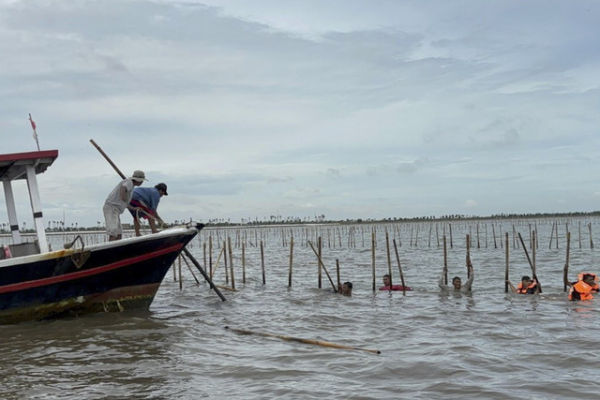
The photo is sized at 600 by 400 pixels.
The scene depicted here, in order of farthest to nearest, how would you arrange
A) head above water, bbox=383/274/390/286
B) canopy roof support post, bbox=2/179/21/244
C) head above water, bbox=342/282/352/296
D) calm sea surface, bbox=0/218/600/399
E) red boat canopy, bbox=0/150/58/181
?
head above water, bbox=383/274/390/286, head above water, bbox=342/282/352/296, canopy roof support post, bbox=2/179/21/244, red boat canopy, bbox=0/150/58/181, calm sea surface, bbox=0/218/600/399

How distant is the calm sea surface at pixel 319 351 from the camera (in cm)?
693

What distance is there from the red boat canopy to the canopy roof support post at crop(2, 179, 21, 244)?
0.23 meters

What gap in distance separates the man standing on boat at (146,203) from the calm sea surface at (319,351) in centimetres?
183

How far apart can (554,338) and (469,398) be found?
376cm

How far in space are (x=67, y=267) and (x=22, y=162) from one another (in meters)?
1.92

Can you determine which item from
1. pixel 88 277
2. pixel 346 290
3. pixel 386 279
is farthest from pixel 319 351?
pixel 386 279

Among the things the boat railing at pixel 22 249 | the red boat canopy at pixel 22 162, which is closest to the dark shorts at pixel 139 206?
the red boat canopy at pixel 22 162

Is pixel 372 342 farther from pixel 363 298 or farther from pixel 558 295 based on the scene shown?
pixel 558 295

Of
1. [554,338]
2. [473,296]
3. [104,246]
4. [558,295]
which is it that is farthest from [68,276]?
[558,295]

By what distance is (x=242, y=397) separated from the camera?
6656 mm

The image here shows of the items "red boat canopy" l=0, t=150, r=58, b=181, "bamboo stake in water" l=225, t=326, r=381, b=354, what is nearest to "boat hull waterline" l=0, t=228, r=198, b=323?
"red boat canopy" l=0, t=150, r=58, b=181

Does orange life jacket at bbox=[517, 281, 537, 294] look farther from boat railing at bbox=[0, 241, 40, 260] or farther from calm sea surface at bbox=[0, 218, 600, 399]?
boat railing at bbox=[0, 241, 40, 260]

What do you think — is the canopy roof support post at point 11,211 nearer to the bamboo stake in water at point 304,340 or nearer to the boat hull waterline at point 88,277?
the boat hull waterline at point 88,277

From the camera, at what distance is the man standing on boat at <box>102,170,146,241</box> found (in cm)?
1050
